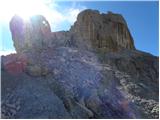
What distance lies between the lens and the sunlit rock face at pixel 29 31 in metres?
40.5

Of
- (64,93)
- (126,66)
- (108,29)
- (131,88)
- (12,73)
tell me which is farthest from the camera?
(108,29)

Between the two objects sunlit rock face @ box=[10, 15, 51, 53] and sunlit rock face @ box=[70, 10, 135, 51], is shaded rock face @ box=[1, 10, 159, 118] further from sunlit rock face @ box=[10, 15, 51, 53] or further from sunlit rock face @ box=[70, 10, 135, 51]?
sunlit rock face @ box=[70, 10, 135, 51]

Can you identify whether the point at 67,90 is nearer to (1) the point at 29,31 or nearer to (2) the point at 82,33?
(1) the point at 29,31

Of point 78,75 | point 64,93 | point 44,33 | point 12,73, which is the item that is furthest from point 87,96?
point 44,33

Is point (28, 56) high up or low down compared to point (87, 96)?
up

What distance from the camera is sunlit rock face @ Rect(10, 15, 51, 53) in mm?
40531

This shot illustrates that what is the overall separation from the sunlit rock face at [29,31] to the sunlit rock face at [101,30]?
4899 mm

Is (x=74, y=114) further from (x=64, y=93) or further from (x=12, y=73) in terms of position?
(x=12, y=73)

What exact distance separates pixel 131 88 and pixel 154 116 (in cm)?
483

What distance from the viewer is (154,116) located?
19484 millimetres

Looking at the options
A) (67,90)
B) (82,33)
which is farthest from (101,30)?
(67,90)

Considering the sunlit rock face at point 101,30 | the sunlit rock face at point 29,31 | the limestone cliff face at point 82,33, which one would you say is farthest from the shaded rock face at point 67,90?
the sunlit rock face at point 101,30

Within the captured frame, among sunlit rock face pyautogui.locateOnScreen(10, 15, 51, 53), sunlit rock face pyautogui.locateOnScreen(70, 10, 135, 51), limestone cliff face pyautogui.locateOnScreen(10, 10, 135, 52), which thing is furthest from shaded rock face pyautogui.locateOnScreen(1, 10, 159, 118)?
sunlit rock face pyautogui.locateOnScreen(70, 10, 135, 51)

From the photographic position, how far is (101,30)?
51.2 m
